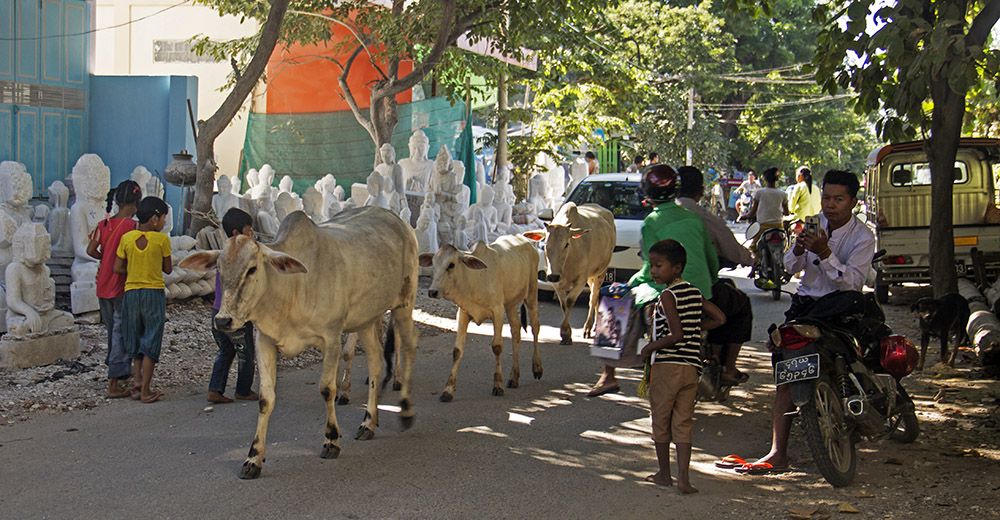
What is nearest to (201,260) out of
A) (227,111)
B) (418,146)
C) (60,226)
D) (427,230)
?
(227,111)

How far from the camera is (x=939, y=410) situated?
8.55 m

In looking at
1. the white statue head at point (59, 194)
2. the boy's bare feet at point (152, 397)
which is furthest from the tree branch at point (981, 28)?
the white statue head at point (59, 194)

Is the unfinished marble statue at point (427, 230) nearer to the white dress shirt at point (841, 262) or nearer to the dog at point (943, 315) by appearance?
the dog at point (943, 315)

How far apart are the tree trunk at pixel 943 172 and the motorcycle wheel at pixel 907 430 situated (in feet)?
11.0

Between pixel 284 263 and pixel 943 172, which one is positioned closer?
pixel 284 263

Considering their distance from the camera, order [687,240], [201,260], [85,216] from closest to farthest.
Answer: [201,260] < [687,240] < [85,216]

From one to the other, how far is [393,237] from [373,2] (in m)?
10.6

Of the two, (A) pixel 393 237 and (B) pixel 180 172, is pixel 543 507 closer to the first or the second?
(A) pixel 393 237

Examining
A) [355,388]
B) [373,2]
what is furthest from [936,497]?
[373,2]

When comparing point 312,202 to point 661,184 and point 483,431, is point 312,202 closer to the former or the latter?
point 483,431

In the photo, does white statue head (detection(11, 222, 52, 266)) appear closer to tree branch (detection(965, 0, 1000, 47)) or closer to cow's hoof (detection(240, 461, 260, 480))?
cow's hoof (detection(240, 461, 260, 480))

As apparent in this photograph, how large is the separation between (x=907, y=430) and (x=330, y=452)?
3760 millimetres

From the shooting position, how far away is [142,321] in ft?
27.3

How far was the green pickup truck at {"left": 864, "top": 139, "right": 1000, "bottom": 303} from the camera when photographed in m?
15.0
